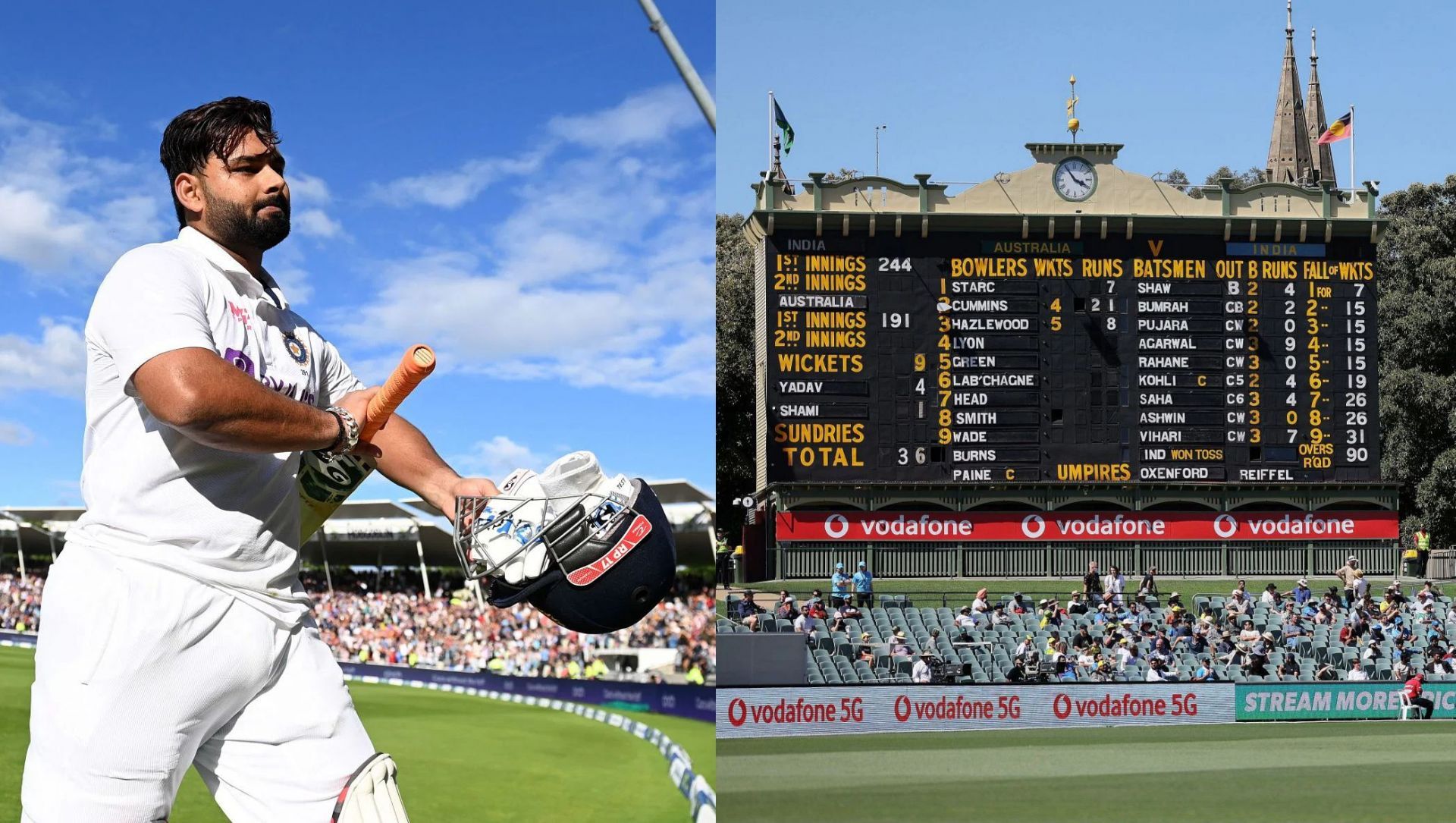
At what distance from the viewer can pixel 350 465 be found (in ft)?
8.66

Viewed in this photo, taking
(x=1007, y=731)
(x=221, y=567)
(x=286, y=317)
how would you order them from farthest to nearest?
(x=1007, y=731) → (x=286, y=317) → (x=221, y=567)

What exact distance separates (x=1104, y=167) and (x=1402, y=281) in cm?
1788

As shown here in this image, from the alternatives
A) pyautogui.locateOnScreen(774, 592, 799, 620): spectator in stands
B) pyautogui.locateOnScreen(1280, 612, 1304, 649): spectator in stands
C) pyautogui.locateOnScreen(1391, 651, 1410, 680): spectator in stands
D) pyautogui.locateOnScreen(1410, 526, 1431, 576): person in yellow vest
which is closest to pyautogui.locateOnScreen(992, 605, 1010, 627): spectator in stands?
pyautogui.locateOnScreen(774, 592, 799, 620): spectator in stands

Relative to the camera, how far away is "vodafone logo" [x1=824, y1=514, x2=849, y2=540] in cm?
2258

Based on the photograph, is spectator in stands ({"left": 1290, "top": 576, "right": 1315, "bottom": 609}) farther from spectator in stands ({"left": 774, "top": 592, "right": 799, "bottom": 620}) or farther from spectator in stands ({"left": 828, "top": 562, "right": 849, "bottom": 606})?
spectator in stands ({"left": 774, "top": 592, "right": 799, "bottom": 620})

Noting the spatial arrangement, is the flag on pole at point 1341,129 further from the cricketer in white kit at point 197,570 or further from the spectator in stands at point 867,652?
the cricketer in white kit at point 197,570

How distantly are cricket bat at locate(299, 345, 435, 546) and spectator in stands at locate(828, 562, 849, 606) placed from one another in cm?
1810

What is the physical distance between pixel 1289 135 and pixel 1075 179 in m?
24.6

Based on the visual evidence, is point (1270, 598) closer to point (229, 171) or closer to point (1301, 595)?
point (1301, 595)

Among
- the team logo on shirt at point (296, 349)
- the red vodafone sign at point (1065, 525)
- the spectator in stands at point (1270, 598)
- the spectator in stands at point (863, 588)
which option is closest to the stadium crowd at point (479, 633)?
the spectator in stands at point (863, 588)

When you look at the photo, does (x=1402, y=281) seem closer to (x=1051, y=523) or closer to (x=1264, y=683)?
(x=1051, y=523)

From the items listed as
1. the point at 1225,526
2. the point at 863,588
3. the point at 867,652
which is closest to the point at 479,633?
the point at 863,588

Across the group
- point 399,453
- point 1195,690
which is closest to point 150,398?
point 399,453

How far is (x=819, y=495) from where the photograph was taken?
2209 centimetres
